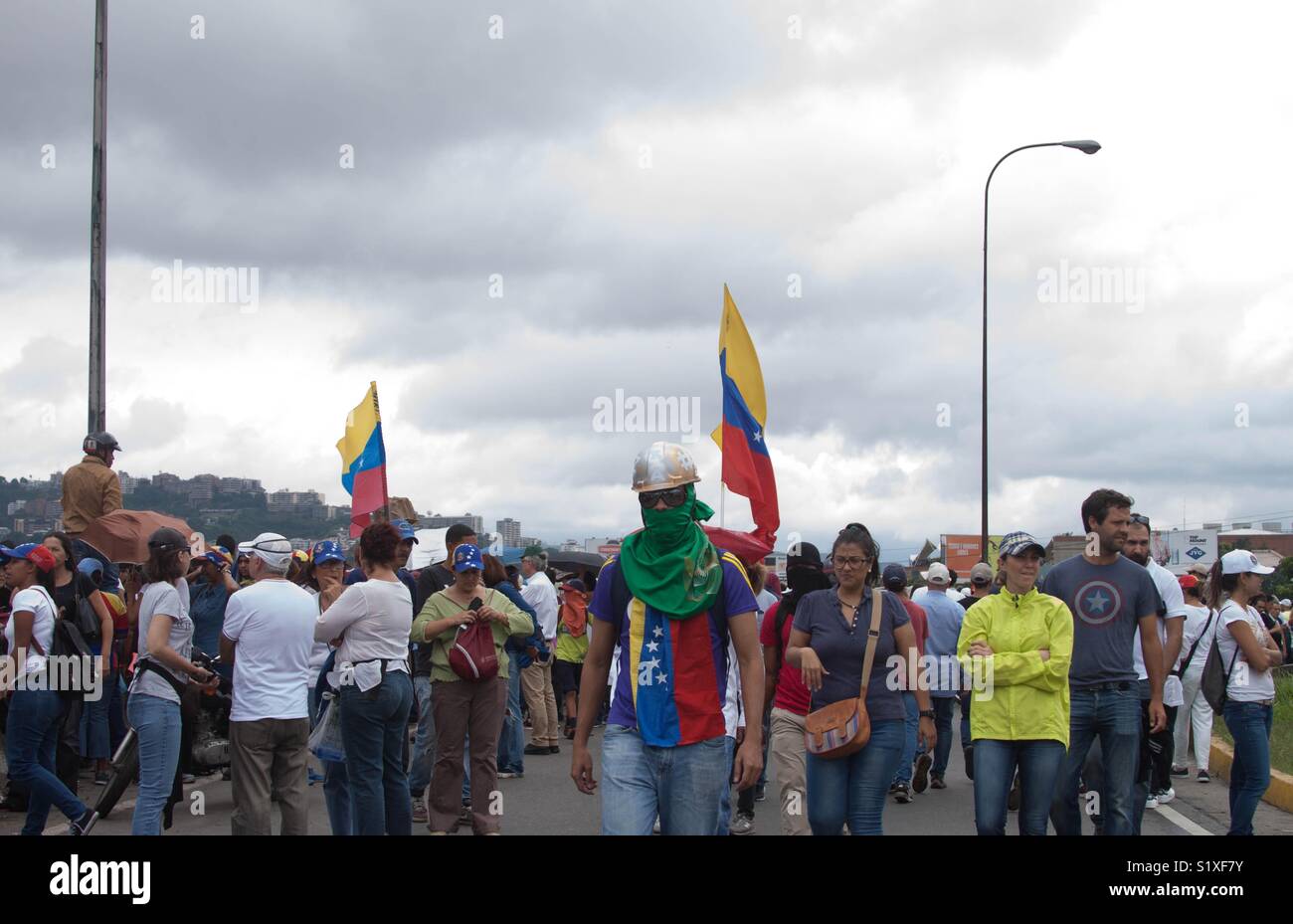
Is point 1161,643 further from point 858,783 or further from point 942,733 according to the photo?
point 942,733

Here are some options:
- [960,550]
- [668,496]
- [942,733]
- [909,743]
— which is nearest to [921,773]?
[909,743]

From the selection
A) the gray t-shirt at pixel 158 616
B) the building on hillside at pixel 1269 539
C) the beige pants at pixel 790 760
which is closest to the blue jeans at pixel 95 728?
the gray t-shirt at pixel 158 616

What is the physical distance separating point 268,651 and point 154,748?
872mm

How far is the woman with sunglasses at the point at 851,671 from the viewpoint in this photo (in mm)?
6289

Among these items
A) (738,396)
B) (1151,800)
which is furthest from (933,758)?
(738,396)

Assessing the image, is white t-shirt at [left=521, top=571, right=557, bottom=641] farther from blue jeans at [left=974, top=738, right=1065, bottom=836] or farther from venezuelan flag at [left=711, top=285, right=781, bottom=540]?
blue jeans at [left=974, top=738, right=1065, bottom=836]

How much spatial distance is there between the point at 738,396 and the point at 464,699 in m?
5.71

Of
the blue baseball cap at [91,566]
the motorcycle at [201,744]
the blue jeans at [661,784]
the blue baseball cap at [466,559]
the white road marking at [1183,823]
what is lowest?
the white road marking at [1183,823]

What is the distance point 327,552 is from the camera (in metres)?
8.62

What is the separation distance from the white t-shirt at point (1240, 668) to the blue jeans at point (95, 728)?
790cm

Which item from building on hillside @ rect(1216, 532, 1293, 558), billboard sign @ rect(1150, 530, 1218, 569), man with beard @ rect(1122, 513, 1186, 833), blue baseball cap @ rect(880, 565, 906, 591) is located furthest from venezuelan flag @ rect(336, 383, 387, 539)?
building on hillside @ rect(1216, 532, 1293, 558)

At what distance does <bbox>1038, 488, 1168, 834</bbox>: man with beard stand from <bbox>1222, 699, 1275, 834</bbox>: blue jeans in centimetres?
93

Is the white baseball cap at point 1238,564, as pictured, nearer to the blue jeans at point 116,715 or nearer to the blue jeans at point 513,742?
the blue jeans at point 513,742

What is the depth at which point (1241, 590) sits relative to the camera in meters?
7.86
